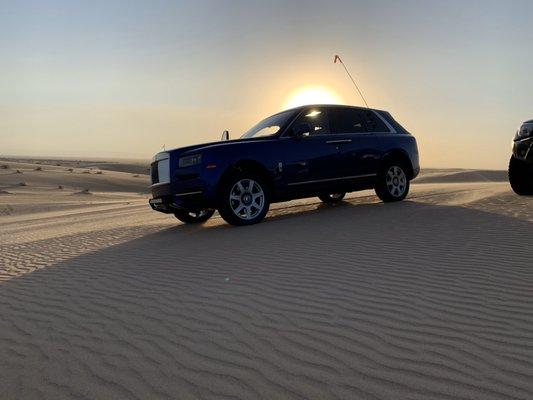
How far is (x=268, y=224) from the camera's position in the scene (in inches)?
316

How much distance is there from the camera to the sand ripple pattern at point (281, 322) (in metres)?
2.62

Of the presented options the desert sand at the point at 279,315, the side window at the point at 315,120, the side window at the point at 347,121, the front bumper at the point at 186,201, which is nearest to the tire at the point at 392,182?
the side window at the point at 347,121

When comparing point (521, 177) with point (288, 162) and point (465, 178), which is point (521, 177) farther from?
point (465, 178)

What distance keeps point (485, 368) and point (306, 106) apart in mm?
6598

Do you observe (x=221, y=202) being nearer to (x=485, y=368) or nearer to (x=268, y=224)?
(x=268, y=224)

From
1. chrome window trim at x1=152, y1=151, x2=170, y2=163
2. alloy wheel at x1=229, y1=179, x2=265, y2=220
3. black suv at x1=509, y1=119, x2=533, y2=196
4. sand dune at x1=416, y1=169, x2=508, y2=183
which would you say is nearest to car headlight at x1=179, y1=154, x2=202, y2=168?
chrome window trim at x1=152, y1=151, x2=170, y2=163

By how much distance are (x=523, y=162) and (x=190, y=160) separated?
648 cm

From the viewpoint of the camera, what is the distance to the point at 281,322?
11.4 feet

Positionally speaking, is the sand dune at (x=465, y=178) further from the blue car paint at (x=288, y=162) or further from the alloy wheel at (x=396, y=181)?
the blue car paint at (x=288, y=162)

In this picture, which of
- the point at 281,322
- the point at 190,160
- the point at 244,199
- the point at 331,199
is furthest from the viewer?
the point at 331,199

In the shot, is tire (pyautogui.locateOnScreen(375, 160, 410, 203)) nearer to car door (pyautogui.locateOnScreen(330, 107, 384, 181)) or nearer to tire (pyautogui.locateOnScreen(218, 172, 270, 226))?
car door (pyautogui.locateOnScreen(330, 107, 384, 181))

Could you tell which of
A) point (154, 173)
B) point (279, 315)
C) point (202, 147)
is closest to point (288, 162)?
point (202, 147)

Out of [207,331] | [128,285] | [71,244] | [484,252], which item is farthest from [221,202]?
[207,331]

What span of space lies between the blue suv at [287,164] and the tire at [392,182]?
2cm
